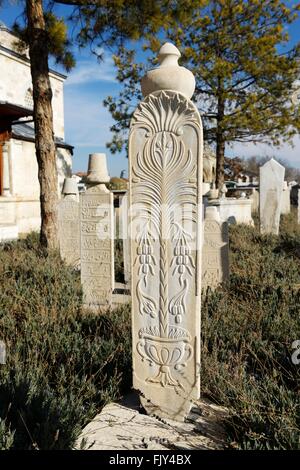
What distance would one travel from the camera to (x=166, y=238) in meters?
2.63

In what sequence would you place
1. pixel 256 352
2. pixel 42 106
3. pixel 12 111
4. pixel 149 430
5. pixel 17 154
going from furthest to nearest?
1. pixel 17 154
2. pixel 12 111
3. pixel 42 106
4. pixel 256 352
5. pixel 149 430

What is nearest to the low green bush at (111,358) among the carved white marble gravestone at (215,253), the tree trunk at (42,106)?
the carved white marble gravestone at (215,253)

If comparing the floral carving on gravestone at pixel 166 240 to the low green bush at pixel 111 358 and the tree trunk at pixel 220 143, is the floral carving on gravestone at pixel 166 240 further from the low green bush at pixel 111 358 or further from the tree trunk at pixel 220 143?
the tree trunk at pixel 220 143

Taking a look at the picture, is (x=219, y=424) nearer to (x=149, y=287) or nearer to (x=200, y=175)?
(x=149, y=287)

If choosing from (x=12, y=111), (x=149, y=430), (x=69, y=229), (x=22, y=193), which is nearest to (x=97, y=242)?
(x=69, y=229)

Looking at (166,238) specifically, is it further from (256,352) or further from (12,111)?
(12,111)

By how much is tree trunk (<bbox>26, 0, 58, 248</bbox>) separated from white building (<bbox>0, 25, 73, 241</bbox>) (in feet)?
7.52

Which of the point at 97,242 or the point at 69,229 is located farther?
the point at 69,229

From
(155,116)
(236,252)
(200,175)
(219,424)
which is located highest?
(155,116)

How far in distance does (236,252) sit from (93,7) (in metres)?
5.84

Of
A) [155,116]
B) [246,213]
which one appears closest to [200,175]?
[155,116]

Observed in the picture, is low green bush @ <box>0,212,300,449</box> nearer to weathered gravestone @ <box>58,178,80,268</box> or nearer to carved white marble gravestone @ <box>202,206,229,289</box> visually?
carved white marble gravestone @ <box>202,206,229,289</box>

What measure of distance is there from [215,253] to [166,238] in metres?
3.00
